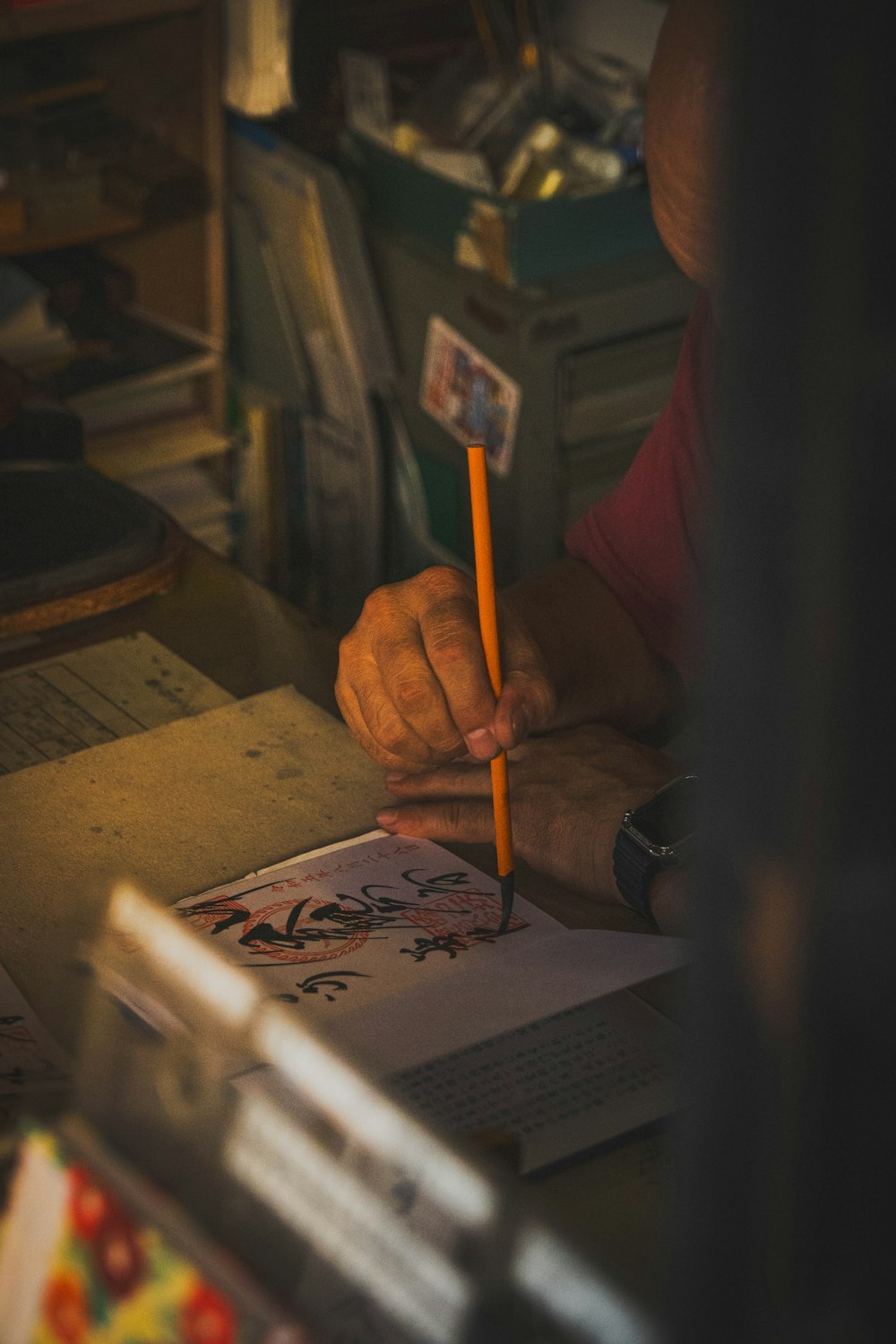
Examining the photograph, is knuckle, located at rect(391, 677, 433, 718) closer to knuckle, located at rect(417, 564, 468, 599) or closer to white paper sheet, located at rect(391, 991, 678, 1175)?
knuckle, located at rect(417, 564, 468, 599)

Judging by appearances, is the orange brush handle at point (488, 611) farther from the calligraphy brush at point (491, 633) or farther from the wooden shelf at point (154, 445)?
the wooden shelf at point (154, 445)

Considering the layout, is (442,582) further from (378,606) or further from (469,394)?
(469,394)

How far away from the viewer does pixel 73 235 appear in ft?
7.63

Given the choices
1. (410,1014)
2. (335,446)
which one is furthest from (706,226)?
(335,446)

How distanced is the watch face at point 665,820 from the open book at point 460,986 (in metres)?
0.06

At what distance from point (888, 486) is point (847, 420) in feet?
0.04

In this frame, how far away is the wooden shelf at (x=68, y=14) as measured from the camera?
7.16ft

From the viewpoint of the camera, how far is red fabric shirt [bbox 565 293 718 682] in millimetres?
1379

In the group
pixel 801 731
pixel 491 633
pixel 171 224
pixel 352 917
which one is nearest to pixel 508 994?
pixel 352 917

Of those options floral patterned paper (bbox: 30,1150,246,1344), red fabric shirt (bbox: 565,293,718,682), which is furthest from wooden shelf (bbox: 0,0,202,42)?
floral patterned paper (bbox: 30,1150,246,1344)

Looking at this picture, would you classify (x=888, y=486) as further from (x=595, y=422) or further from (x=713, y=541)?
(x=595, y=422)

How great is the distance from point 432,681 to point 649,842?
196 mm

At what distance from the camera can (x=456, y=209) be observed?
7.55 feet

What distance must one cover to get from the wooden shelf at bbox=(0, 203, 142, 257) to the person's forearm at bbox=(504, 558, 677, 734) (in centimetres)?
122
